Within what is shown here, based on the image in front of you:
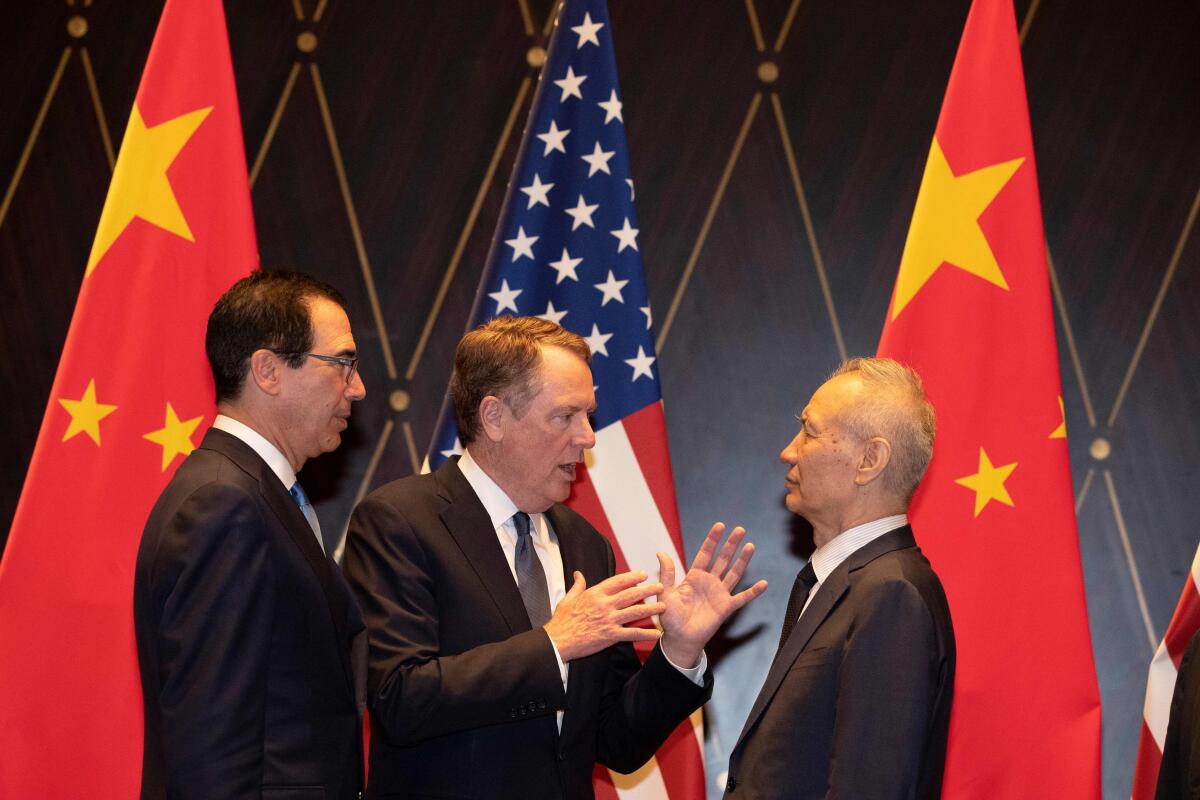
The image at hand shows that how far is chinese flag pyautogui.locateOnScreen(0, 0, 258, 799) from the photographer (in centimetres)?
301

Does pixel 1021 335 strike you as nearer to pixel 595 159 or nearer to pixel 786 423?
pixel 786 423

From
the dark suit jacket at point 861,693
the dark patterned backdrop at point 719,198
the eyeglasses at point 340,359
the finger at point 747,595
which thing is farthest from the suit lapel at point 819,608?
the dark patterned backdrop at point 719,198

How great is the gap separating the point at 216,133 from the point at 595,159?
1037 millimetres

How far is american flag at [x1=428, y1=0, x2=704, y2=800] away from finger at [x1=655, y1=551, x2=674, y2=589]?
37.0 inches

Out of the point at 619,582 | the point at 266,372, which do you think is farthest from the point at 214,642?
the point at 619,582

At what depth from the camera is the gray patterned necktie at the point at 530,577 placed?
246 centimetres

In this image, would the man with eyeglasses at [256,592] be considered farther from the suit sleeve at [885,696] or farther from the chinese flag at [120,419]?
the chinese flag at [120,419]

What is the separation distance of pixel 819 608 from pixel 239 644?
0.97m

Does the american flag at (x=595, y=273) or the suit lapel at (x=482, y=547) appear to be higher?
the american flag at (x=595, y=273)

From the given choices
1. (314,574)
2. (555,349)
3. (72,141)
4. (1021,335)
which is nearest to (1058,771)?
(1021,335)

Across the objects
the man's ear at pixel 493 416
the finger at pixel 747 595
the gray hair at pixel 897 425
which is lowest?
the finger at pixel 747 595

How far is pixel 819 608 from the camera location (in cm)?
215

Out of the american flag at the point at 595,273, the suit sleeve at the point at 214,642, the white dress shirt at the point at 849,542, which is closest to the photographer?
the suit sleeve at the point at 214,642

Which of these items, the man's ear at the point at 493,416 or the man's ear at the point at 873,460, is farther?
the man's ear at the point at 493,416
